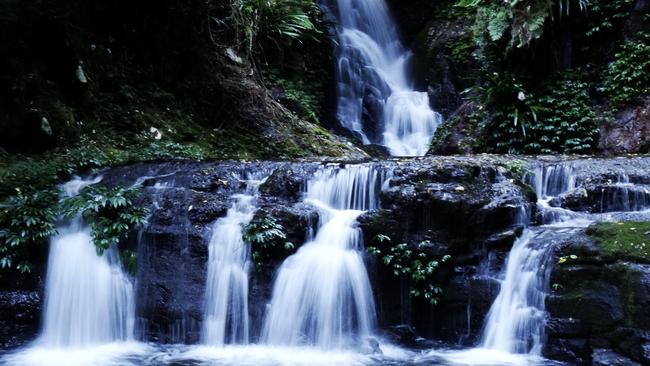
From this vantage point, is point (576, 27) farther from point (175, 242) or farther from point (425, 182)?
point (175, 242)

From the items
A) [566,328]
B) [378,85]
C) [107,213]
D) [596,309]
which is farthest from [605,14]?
[107,213]

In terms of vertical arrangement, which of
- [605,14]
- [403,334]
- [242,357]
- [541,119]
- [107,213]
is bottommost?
[242,357]

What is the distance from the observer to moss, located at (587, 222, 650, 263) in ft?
16.1

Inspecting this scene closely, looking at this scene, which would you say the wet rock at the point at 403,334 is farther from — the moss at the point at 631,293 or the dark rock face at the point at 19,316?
the dark rock face at the point at 19,316

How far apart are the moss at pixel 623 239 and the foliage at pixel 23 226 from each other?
604cm

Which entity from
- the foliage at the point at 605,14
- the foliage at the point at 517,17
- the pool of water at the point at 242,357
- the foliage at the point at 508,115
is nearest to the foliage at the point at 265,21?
the foliage at the point at 517,17

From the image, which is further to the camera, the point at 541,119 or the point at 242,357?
the point at 541,119

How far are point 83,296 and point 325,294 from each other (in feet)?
9.12

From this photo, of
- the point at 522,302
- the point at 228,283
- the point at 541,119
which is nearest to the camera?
the point at 522,302

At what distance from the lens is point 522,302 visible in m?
5.39

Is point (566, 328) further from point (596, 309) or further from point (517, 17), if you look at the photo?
point (517, 17)

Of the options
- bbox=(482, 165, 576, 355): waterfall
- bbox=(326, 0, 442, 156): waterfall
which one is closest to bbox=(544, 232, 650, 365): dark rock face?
bbox=(482, 165, 576, 355): waterfall

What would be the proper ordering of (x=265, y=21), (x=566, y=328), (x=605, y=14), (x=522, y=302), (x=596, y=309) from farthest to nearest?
(x=265, y=21), (x=605, y=14), (x=522, y=302), (x=566, y=328), (x=596, y=309)

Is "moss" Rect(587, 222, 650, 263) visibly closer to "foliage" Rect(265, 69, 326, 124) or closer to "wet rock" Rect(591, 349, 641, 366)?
"wet rock" Rect(591, 349, 641, 366)
